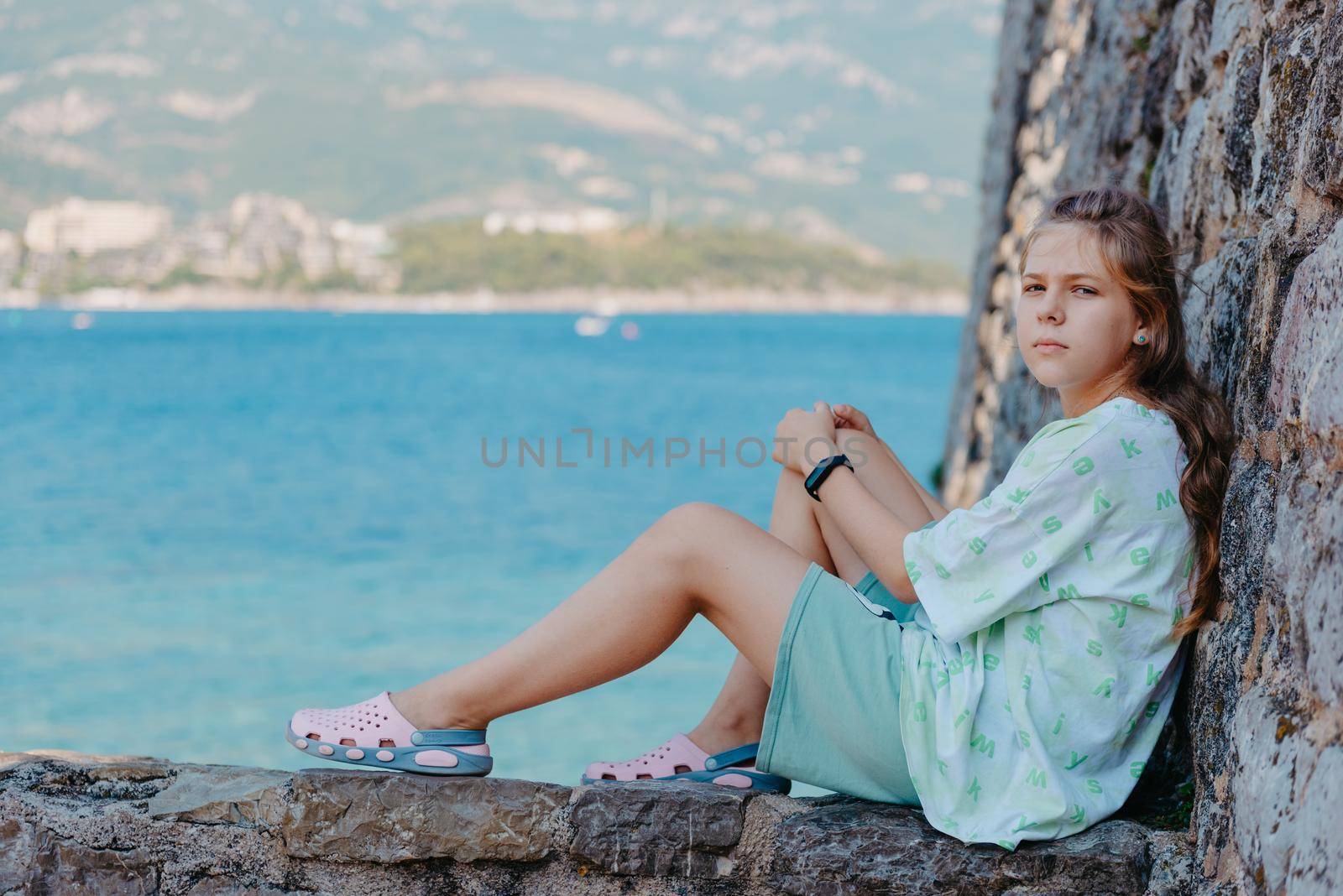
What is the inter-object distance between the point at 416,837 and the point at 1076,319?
131cm

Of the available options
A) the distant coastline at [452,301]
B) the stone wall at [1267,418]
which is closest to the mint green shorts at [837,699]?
the stone wall at [1267,418]

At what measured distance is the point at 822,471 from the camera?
2.08 m

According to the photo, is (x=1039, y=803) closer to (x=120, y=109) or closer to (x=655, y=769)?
(x=655, y=769)

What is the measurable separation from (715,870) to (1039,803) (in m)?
0.51

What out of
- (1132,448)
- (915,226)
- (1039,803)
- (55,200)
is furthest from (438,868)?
(915,226)

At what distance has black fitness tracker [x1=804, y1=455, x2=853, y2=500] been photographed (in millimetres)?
2082

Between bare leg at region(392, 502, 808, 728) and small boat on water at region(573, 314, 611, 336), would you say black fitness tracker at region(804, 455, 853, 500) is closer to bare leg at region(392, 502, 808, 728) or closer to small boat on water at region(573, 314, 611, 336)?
bare leg at region(392, 502, 808, 728)

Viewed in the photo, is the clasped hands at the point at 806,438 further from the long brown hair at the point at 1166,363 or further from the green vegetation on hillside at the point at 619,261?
the green vegetation on hillside at the point at 619,261

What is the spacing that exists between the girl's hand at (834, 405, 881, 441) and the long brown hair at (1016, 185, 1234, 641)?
48 cm

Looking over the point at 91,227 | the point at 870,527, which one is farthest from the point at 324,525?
the point at 91,227

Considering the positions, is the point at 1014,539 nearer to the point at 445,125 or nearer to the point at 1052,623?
the point at 1052,623

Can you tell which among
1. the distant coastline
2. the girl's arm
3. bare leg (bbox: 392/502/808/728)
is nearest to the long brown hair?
the girl's arm

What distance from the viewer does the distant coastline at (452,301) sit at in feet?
221

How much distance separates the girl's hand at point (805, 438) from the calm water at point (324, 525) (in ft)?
10.7
